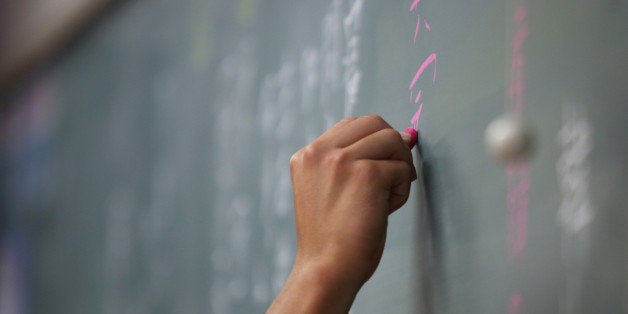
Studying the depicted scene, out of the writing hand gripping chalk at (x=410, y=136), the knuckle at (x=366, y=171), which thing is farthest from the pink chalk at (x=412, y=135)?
the knuckle at (x=366, y=171)

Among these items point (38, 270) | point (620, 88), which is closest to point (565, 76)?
point (620, 88)

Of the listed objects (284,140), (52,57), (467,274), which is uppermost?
(52,57)

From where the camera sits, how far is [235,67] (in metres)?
1.13

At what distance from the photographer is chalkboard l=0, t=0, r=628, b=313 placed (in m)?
0.62

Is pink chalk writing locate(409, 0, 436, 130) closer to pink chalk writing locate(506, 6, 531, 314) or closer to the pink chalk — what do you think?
the pink chalk

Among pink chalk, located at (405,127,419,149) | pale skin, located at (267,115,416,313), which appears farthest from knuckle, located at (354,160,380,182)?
pink chalk, located at (405,127,419,149)

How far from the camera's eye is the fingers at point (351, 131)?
72cm

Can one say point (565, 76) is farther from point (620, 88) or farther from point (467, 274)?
point (467, 274)

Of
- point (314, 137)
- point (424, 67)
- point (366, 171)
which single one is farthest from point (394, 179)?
point (314, 137)

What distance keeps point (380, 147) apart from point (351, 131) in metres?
0.03

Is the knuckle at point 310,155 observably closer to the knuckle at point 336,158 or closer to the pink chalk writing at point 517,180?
the knuckle at point 336,158

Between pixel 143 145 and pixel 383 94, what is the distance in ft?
2.14

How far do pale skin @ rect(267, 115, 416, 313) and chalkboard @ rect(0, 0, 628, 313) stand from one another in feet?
0.25

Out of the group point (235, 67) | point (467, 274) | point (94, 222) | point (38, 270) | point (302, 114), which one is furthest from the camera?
point (38, 270)
